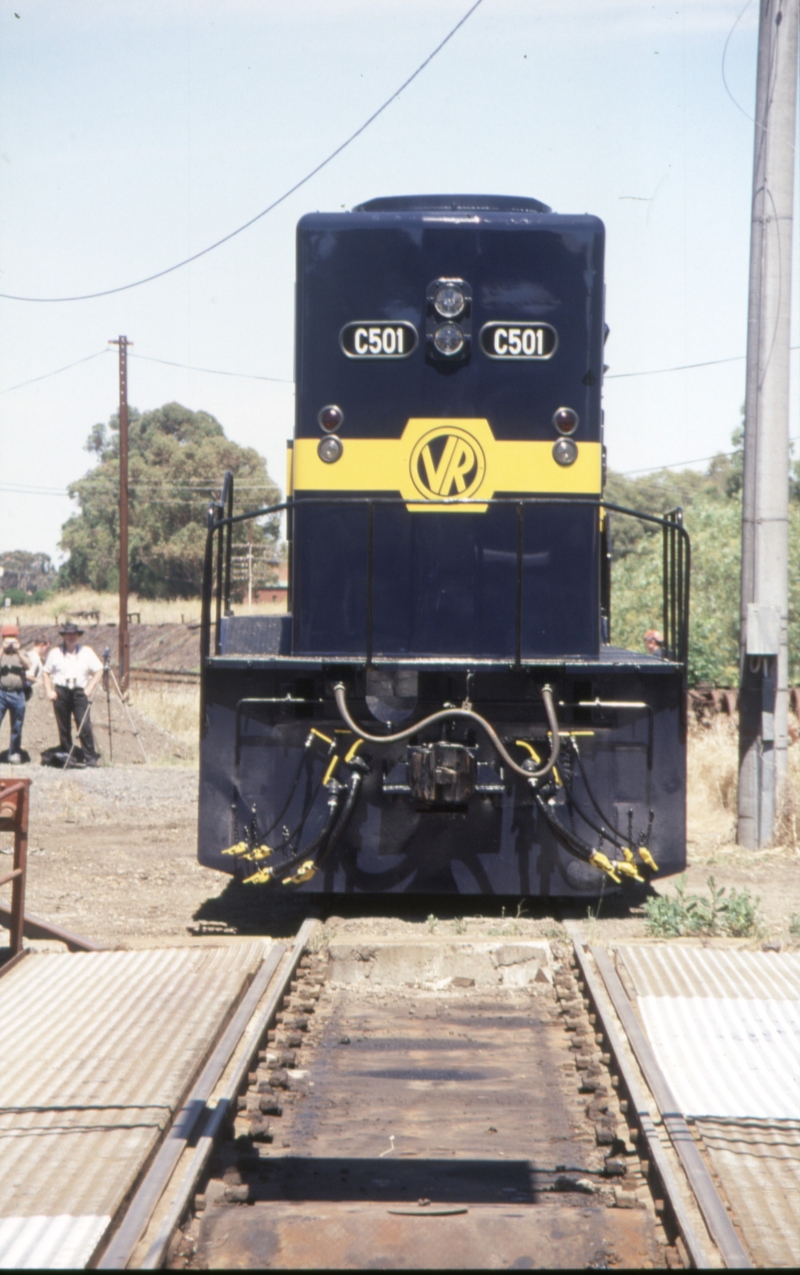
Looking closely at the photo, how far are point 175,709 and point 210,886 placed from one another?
1431 cm

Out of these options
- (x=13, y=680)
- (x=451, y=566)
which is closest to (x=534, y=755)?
(x=451, y=566)

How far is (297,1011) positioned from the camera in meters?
5.72

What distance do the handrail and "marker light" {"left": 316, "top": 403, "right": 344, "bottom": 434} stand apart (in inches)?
15.6

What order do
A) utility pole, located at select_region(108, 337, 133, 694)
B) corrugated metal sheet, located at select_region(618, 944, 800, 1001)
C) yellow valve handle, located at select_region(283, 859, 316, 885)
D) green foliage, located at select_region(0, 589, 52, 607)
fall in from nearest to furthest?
corrugated metal sheet, located at select_region(618, 944, 800, 1001), yellow valve handle, located at select_region(283, 859, 316, 885), utility pole, located at select_region(108, 337, 133, 694), green foliage, located at select_region(0, 589, 52, 607)

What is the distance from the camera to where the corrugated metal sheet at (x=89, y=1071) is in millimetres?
3504

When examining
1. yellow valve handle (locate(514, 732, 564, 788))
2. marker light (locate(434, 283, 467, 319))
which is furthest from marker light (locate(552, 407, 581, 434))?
yellow valve handle (locate(514, 732, 564, 788))

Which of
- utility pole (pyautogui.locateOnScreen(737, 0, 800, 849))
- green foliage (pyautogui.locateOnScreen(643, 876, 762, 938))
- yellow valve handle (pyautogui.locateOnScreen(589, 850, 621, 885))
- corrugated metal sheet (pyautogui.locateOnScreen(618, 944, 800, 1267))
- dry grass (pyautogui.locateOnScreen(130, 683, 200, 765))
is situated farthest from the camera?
dry grass (pyautogui.locateOnScreen(130, 683, 200, 765))

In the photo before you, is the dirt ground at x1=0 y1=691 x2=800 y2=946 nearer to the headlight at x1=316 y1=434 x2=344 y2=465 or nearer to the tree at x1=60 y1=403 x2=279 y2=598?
the headlight at x1=316 y1=434 x2=344 y2=465

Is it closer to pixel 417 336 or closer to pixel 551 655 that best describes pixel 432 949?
pixel 551 655

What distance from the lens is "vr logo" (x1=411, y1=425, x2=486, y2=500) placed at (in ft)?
24.5

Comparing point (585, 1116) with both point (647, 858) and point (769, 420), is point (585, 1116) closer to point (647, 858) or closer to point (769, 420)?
point (647, 858)

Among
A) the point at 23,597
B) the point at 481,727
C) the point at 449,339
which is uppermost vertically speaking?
the point at 449,339

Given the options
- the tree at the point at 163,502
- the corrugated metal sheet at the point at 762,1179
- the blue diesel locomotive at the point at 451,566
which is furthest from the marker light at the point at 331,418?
the tree at the point at 163,502

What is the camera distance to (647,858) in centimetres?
704
